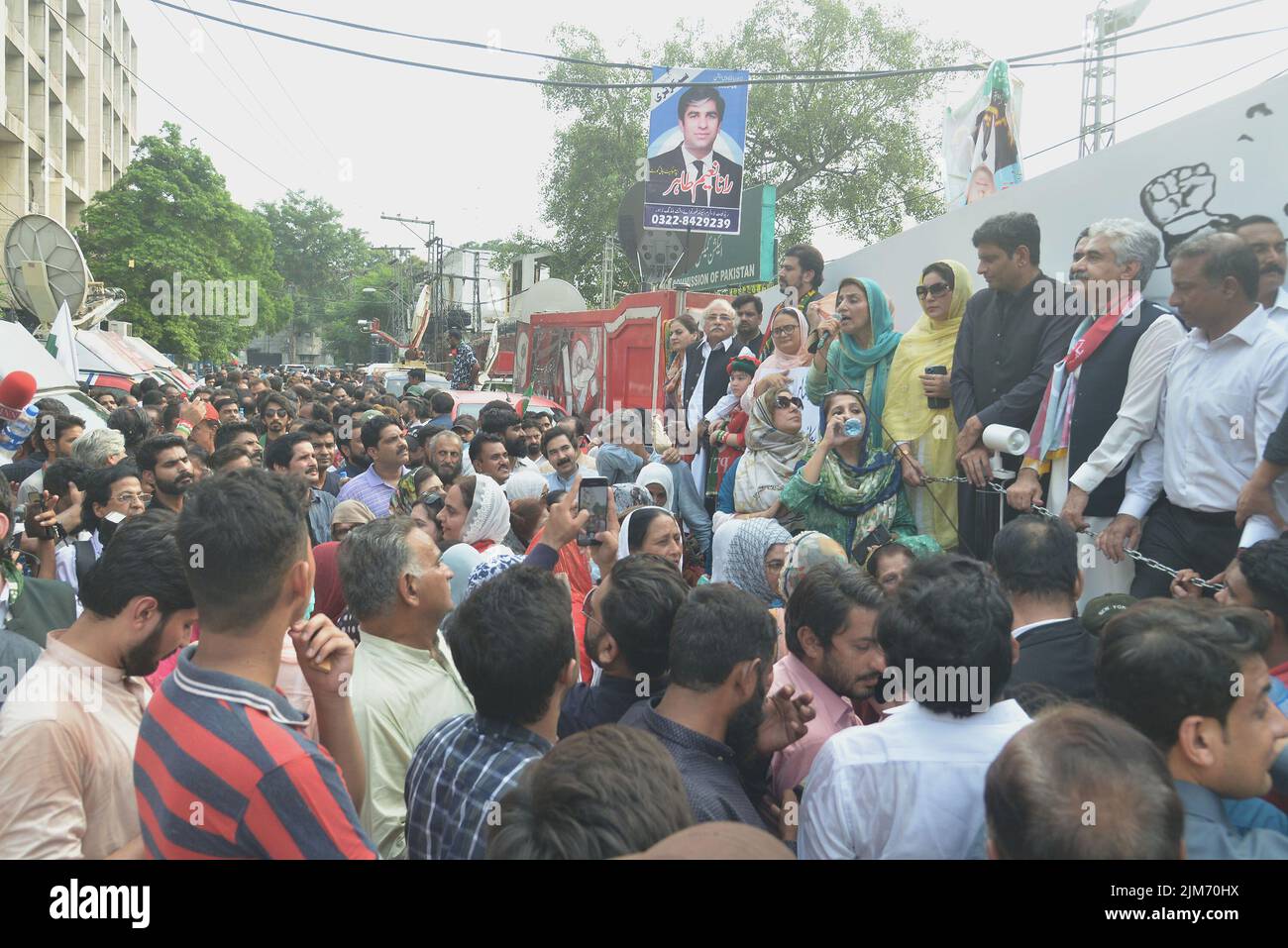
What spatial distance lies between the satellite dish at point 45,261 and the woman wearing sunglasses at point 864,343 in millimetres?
16018

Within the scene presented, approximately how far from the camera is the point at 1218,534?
3.66m

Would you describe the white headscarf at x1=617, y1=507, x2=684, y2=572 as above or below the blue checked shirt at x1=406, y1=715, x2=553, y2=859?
above

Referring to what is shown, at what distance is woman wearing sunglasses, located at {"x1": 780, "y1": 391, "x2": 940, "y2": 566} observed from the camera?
15.7 ft

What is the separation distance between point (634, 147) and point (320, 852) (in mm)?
30385

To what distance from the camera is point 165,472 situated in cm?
499

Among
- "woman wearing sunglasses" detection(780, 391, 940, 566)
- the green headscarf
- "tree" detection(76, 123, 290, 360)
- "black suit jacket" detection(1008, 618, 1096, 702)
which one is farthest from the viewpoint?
"tree" detection(76, 123, 290, 360)

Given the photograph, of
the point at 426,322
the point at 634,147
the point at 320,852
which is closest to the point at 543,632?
the point at 320,852

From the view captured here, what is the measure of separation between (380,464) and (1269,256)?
4.83 metres

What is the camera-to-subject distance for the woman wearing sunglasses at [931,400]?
16.5 feet

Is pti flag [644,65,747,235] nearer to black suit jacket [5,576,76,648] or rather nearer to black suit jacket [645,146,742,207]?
black suit jacket [645,146,742,207]

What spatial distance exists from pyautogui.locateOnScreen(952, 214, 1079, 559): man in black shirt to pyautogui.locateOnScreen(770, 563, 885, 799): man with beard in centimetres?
201

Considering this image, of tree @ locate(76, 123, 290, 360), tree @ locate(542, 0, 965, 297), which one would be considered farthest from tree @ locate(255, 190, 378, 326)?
tree @ locate(542, 0, 965, 297)

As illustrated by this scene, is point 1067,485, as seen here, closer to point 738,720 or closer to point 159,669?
point 738,720

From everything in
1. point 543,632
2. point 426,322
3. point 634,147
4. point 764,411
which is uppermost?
point 634,147
